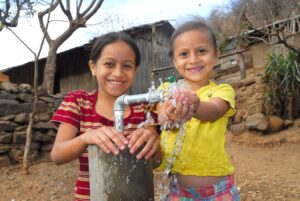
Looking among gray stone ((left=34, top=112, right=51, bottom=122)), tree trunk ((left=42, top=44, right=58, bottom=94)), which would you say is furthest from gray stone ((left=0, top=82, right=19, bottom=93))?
tree trunk ((left=42, top=44, right=58, bottom=94))

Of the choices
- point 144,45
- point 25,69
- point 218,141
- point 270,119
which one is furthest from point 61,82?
point 218,141

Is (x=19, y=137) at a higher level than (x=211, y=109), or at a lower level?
higher

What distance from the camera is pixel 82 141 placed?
1.14m

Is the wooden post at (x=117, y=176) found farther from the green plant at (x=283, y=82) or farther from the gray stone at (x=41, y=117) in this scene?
the green plant at (x=283, y=82)

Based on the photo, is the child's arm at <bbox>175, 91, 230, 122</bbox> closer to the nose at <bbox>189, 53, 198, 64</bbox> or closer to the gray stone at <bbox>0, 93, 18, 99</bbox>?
the nose at <bbox>189, 53, 198, 64</bbox>

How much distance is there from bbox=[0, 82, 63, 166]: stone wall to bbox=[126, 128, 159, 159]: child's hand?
5543 mm

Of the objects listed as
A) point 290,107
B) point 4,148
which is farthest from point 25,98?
point 290,107

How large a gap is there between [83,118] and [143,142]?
0.44 meters

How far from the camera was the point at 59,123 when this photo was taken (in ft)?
4.53

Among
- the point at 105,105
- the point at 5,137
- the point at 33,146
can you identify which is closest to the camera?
the point at 105,105

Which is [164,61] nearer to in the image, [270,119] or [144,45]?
[144,45]

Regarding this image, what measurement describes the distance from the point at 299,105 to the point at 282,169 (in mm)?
2805

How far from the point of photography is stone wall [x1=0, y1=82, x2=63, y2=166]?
618 centimetres

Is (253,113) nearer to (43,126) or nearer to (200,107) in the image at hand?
(43,126)
